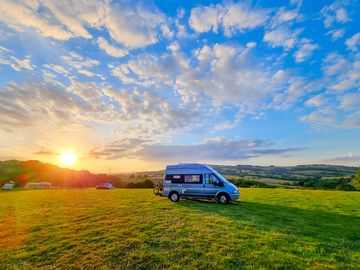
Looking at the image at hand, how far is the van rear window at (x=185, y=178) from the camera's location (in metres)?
21.3

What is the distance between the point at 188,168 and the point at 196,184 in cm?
168

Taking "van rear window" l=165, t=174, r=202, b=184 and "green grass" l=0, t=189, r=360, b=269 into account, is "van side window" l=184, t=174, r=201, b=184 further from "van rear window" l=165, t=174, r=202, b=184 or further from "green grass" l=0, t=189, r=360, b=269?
"green grass" l=0, t=189, r=360, b=269

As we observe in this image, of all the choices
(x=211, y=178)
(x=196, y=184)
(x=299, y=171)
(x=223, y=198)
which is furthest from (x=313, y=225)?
(x=299, y=171)

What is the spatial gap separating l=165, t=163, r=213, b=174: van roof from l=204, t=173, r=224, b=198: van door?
53cm

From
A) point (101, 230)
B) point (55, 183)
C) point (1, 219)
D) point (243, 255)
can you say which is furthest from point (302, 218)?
point (55, 183)

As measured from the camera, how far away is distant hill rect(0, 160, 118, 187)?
309 feet

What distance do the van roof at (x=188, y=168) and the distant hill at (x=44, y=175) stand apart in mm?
75791

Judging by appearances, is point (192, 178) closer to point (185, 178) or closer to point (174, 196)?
point (185, 178)

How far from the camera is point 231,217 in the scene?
13742 millimetres

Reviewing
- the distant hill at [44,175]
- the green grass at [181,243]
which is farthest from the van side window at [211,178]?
the distant hill at [44,175]

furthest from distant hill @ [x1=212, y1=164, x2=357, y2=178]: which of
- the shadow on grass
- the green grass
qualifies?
the green grass

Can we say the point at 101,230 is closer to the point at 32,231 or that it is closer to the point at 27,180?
the point at 32,231

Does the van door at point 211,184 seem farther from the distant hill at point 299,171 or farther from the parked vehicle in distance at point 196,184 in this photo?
the distant hill at point 299,171

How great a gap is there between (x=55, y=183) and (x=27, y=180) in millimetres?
22683
